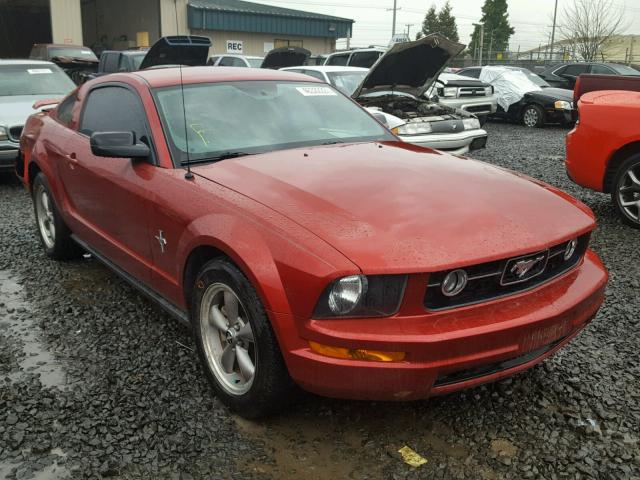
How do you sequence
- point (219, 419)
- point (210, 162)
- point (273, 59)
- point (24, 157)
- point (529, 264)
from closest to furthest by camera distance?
point (529, 264), point (219, 419), point (210, 162), point (24, 157), point (273, 59)

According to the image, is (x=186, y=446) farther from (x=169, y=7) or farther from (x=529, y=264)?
(x=169, y=7)

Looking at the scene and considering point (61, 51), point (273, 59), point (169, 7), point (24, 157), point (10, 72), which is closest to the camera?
point (24, 157)

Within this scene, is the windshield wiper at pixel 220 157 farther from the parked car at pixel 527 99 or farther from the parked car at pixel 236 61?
the parked car at pixel 236 61

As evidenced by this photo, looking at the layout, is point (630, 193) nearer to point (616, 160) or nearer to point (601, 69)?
point (616, 160)

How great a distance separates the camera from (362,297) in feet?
7.53

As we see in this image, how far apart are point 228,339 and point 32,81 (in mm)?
7667

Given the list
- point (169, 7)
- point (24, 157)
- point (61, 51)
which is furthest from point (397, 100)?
point (169, 7)

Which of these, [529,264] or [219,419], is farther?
[219,419]

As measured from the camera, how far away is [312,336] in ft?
7.63

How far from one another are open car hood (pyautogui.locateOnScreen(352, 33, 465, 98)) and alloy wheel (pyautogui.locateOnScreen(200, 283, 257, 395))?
6102 millimetres

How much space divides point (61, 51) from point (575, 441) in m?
18.7

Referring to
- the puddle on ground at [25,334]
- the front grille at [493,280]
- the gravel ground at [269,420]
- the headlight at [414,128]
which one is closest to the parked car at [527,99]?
the headlight at [414,128]

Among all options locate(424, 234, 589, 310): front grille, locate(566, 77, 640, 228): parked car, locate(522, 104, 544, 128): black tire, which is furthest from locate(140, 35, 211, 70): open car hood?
locate(424, 234, 589, 310): front grille

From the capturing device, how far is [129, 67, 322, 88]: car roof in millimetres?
3725
